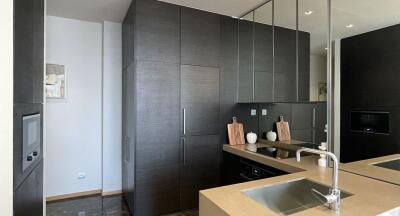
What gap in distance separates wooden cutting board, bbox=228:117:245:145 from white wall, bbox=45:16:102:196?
2.06 m

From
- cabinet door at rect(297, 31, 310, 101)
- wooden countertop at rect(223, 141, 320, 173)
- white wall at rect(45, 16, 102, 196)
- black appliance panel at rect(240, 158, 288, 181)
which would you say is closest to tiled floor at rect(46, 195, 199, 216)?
white wall at rect(45, 16, 102, 196)

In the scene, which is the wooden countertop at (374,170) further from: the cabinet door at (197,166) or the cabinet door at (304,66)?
the cabinet door at (197,166)

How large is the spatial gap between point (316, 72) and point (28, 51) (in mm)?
2379

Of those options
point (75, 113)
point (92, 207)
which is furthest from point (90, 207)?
point (75, 113)

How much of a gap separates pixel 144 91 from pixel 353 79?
2.05 meters

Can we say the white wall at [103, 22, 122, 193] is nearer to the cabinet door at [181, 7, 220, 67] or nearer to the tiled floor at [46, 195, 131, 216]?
the tiled floor at [46, 195, 131, 216]

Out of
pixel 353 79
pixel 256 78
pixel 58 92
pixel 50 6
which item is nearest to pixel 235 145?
pixel 256 78

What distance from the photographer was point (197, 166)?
296cm

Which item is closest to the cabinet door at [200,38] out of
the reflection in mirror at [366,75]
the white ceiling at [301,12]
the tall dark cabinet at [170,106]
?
the tall dark cabinet at [170,106]

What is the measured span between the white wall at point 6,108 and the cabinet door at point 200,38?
1894 millimetres

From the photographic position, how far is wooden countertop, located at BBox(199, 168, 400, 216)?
1147 mm

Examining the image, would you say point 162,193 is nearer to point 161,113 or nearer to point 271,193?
point 161,113

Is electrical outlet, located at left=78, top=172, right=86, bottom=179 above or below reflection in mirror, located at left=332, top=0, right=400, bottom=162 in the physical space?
below

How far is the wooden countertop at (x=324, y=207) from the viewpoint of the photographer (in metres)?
1.15
